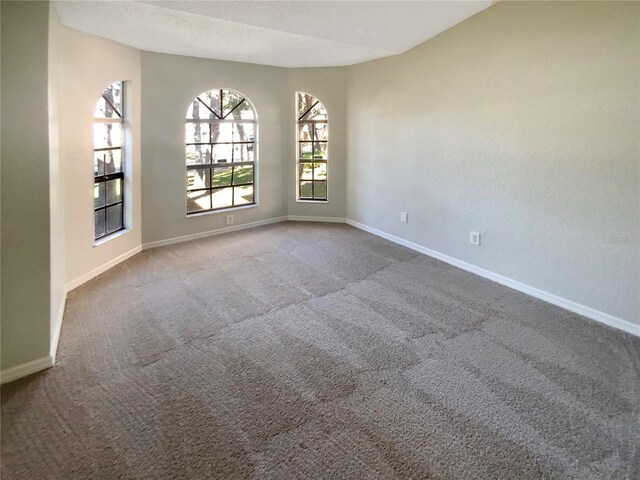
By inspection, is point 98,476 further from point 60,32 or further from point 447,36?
point 447,36

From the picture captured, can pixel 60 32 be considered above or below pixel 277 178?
above

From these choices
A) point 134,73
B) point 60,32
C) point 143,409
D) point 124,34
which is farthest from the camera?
point 134,73

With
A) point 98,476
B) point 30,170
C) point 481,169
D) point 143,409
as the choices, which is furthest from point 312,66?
point 98,476

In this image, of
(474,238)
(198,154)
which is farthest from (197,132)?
(474,238)

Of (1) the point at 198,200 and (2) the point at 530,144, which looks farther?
(1) the point at 198,200

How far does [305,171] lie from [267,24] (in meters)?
2.84

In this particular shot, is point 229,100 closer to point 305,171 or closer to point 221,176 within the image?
point 221,176

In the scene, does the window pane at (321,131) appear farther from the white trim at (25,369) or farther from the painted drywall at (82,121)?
the white trim at (25,369)

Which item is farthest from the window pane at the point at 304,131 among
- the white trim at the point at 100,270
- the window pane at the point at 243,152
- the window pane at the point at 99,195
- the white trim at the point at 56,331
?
the white trim at the point at 56,331

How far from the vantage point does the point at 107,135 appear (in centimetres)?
433

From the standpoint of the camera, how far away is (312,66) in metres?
5.89

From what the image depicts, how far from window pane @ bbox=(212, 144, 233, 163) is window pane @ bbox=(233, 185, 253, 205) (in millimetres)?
443

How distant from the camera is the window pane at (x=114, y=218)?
4465 millimetres

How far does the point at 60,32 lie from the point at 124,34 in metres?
0.63
